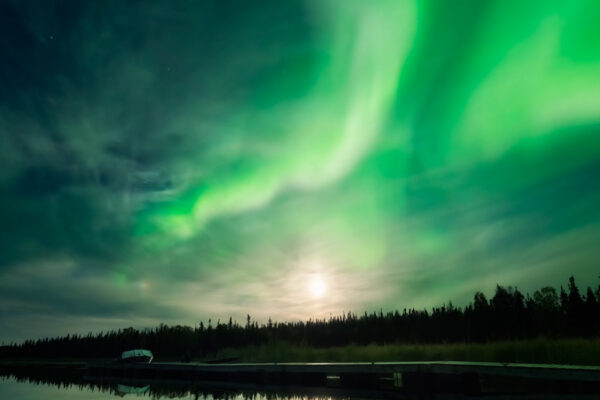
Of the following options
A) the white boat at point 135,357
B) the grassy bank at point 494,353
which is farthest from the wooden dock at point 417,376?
the white boat at point 135,357

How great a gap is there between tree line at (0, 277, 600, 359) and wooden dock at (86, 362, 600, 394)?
16355 millimetres

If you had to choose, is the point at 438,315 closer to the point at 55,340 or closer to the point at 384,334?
the point at 384,334

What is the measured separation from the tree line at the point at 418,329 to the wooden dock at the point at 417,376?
16.4 meters

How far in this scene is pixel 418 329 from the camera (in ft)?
231

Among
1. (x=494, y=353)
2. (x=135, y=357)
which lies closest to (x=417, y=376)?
(x=494, y=353)

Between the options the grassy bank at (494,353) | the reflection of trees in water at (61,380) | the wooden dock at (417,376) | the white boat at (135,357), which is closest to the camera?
the wooden dock at (417,376)

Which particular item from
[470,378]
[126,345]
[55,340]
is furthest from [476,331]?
[55,340]

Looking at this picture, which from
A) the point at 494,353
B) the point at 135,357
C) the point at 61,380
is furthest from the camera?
the point at 135,357

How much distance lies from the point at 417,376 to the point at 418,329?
51.8m

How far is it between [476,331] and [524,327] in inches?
Result: 274

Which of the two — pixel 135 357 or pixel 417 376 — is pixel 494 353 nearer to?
pixel 417 376

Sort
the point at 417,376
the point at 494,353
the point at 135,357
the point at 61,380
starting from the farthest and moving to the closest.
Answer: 1. the point at 135,357
2. the point at 61,380
3. the point at 494,353
4. the point at 417,376

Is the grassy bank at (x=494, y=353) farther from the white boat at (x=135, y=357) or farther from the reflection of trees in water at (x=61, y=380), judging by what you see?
the white boat at (x=135, y=357)

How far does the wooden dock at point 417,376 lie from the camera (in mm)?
17250
